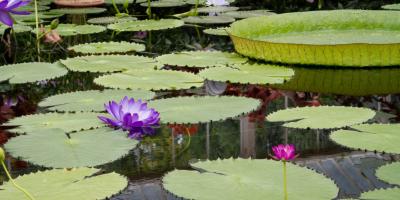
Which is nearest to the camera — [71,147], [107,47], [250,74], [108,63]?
[71,147]

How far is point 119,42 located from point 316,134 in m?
1.79

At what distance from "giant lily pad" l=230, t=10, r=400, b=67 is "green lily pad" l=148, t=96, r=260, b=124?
562mm

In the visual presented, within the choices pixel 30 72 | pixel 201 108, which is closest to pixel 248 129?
pixel 201 108

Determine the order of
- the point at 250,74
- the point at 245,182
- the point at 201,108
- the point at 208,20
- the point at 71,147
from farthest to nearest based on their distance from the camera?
the point at 208,20 < the point at 250,74 < the point at 201,108 < the point at 71,147 < the point at 245,182

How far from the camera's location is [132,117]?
78.9 inches

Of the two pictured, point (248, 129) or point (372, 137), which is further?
point (248, 129)

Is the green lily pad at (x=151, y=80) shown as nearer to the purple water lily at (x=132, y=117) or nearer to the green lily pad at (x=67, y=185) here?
the purple water lily at (x=132, y=117)

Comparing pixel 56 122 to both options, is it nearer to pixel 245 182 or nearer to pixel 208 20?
pixel 245 182

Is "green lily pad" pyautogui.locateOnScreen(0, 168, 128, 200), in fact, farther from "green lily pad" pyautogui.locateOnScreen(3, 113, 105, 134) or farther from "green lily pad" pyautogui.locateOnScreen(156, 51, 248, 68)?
"green lily pad" pyautogui.locateOnScreen(156, 51, 248, 68)

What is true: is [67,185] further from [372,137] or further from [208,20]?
[208,20]

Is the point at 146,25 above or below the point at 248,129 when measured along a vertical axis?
above

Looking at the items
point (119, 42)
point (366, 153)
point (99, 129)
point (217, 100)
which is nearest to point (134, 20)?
point (119, 42)

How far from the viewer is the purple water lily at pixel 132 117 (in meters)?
2.01

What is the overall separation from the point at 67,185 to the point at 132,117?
17.4 inches
